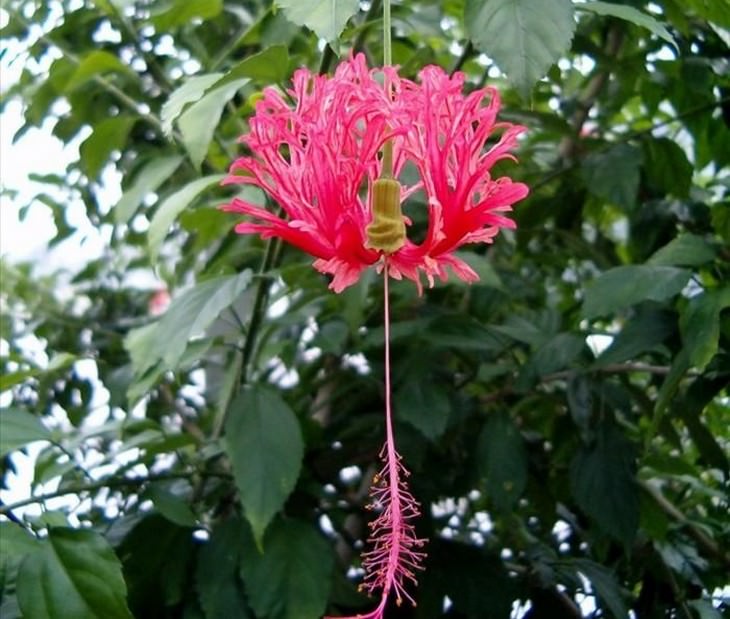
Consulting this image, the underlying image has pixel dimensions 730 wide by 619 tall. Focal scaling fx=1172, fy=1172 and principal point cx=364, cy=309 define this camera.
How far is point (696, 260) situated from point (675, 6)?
8.6 inches

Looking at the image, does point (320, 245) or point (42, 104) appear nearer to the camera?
point (320, 245)

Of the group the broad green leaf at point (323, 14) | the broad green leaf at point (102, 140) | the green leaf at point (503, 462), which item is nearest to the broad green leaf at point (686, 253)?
the green leaf at point (503, 462)

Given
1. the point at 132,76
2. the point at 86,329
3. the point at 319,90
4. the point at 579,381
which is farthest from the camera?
the point at 86,329

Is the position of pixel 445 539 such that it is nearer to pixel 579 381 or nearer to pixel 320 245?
pixel 579 381

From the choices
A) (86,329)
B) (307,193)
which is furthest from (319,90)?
(86,329)

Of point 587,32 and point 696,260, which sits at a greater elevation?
point 587,32

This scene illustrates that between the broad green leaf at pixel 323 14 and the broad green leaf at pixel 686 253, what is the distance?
434 mm

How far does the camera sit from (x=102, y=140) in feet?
3.97

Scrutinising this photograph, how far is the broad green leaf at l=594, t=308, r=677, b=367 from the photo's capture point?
103 cm

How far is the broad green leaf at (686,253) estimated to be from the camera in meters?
1.01

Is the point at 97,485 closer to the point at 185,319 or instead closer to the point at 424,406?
the point at 185,319

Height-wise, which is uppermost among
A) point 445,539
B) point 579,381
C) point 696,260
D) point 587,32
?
point 587,32

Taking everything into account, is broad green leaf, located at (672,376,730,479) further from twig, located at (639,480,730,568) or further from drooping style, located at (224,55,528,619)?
drooping style, located at (224,55,528,619)

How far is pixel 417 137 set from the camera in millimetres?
685
